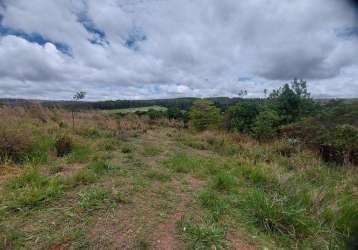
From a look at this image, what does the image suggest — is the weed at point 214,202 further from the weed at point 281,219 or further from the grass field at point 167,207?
the weed at point 281,219

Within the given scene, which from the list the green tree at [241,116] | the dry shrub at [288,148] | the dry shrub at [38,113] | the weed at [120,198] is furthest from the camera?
the green tree at [241,116]

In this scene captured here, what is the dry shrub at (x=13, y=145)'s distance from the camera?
148 inches

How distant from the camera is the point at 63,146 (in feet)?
15.4

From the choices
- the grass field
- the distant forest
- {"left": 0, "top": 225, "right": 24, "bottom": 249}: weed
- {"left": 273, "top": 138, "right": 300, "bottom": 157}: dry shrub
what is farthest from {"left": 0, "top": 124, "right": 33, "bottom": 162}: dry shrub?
the distant forest

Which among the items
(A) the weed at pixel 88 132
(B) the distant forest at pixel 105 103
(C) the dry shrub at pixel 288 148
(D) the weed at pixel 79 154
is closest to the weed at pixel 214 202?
(D) the weed at pixel 79 154

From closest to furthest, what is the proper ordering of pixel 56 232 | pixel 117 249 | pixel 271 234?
1. pixel 117 249
2. pixel 56 232
3. pixel 271 234

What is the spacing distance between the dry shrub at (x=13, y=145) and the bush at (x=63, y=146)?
0.56 metres

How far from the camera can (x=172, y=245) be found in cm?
180

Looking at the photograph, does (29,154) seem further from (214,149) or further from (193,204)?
(214,149)

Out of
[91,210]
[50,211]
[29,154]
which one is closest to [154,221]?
[91,210]

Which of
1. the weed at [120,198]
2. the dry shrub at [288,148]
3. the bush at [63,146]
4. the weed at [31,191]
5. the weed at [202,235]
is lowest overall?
the dry shrub at [288,148]

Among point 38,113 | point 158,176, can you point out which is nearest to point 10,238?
point 158,176

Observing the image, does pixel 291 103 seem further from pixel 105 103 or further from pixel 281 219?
pixel 105 103

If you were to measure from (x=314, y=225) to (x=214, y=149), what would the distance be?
4.36 m
